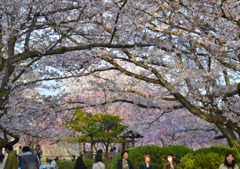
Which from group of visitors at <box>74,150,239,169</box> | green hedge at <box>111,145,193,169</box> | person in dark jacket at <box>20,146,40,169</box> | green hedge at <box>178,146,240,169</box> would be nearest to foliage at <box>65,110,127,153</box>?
green hedge at <box>111,145,193,169</box>

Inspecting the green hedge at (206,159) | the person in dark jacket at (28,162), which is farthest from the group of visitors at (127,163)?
the green hedge at (206,159)

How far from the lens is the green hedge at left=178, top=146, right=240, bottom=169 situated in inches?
403

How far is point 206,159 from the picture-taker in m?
10.4

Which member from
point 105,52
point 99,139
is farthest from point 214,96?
point 99,139

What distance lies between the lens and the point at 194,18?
739 cm

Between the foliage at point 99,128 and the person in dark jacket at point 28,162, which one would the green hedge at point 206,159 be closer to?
the person in dark jacket at point 28,162

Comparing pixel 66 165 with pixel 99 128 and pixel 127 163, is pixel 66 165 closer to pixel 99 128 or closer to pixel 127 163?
pixel 99 128

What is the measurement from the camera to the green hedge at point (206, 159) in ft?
33.6

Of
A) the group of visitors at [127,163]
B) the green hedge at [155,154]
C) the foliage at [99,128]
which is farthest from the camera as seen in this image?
the foliage at [99,128]

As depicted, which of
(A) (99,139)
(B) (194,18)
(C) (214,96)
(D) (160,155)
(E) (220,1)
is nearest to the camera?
(E) (220,1)

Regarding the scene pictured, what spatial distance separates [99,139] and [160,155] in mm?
10203

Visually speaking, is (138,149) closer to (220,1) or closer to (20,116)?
(20,116)

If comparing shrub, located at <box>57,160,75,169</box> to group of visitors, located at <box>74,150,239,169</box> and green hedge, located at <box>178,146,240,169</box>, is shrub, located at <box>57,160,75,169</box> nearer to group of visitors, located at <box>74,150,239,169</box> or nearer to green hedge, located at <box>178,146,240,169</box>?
green hedge, located at <box>178,146,240,169</box>

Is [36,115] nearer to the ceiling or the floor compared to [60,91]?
nearer to the floor
